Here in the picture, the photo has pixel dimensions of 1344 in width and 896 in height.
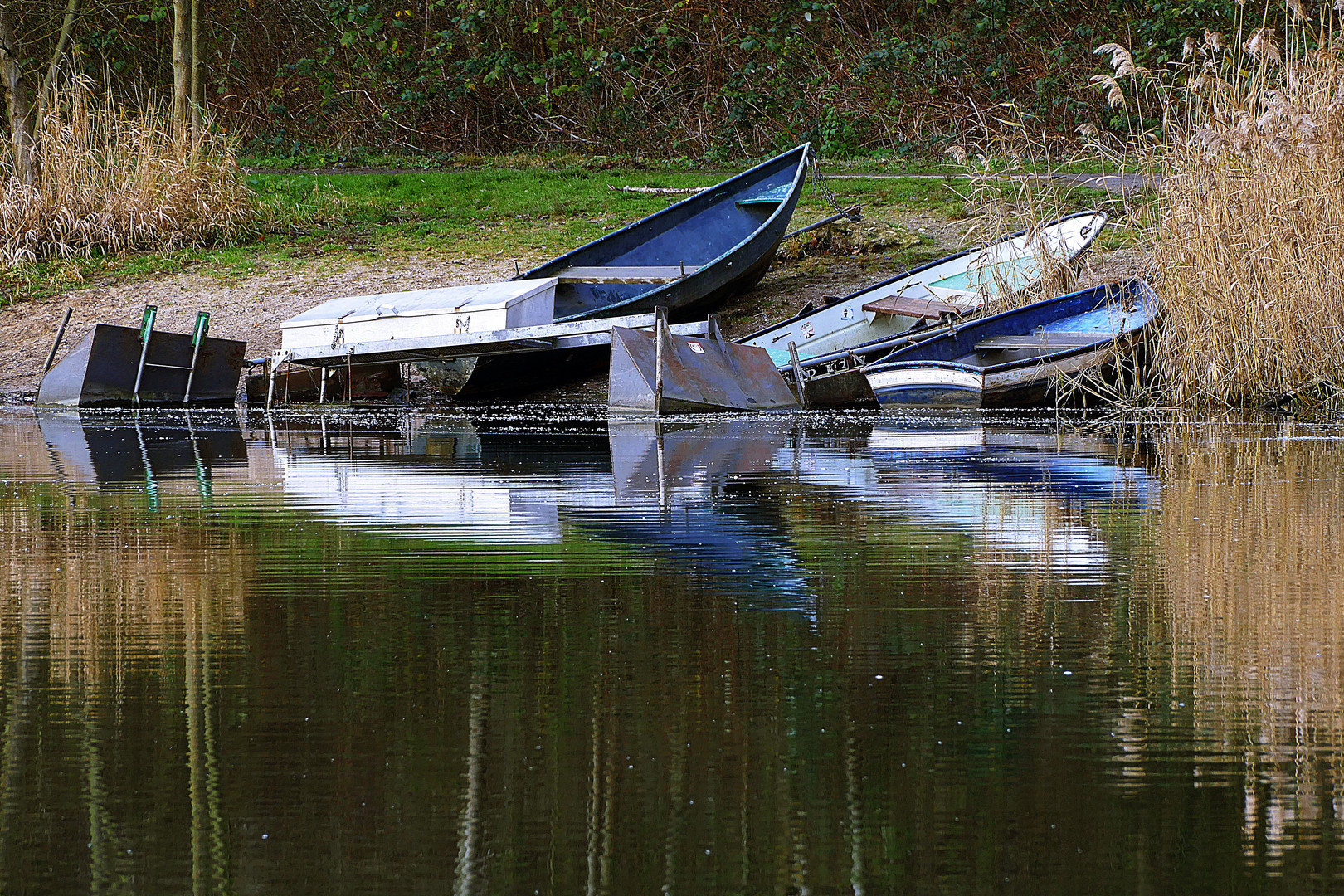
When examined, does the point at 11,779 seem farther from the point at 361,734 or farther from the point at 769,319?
the point at 769,319

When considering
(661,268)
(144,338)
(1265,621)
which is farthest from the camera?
(661,268)

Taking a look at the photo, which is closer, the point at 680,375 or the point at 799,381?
the point at 680,375

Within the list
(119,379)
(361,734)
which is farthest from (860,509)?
(119,379)

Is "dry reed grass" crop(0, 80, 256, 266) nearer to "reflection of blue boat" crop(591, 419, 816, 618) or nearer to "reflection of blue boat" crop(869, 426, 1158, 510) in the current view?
"reflection of blue boat" crop(591, 419, 816, 618)

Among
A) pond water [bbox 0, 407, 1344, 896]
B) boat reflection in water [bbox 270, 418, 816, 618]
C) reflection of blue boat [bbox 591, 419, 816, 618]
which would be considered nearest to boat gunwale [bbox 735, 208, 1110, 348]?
boat reflection in water [bbox 270, 418, 816, 618]

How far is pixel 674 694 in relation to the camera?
3137 millimetres

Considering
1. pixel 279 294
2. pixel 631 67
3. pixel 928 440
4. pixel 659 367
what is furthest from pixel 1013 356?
pixel 631 67

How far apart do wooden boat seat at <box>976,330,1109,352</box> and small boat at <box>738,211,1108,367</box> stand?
2.93ft

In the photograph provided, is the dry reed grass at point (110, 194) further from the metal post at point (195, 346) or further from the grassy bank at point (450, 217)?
the metal post at point (195, 346)

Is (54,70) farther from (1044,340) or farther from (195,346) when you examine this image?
(1044,340)

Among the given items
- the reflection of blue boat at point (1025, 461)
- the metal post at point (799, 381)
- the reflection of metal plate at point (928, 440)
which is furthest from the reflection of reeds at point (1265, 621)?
the metal post at point (799, 381)

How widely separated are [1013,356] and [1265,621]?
9.25m

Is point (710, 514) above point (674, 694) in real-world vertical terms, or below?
above

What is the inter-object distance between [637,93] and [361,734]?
2487 cm
